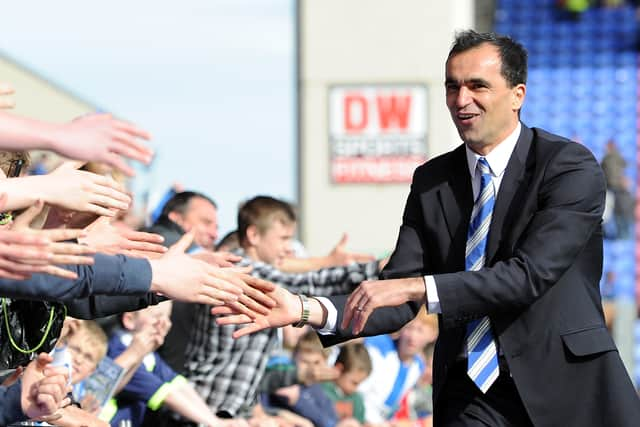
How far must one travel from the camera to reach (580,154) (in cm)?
475

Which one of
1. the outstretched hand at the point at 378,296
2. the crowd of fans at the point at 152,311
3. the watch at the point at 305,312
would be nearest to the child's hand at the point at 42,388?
the crowd of fans at the point at 152,311

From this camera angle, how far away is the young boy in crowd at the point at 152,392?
677cm

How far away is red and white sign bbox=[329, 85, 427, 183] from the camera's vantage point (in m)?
15.5

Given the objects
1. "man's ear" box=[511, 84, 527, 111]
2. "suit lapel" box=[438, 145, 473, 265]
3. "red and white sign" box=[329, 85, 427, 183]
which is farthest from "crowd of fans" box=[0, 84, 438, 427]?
"red and white sign" box=[329, 85, 427, 183]

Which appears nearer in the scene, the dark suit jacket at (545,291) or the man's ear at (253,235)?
the dark suit jacket at (545,291)

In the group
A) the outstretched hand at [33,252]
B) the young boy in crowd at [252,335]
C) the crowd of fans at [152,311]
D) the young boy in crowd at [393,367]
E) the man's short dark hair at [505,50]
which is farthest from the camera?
the young boy in crowd at [393,367]

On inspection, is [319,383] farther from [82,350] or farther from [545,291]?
[545,291]

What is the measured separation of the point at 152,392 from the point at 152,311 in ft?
1.37

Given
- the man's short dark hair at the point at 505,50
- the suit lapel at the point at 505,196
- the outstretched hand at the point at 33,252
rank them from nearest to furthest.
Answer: the outstretched hand at the point at 33,252
the suit lapel at the point at 505,196
the man's short dark hair at the point at 505,50

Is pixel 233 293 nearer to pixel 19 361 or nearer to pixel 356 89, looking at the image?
pixel 19 361

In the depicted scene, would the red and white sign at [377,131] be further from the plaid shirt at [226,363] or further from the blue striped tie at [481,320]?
the blue striped tie at [481,320]

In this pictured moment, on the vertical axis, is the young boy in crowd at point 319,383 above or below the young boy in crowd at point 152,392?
below

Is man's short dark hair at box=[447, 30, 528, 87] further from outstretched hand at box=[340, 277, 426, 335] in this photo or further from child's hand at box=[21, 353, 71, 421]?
child's hand at box=[21, 353, 71, 421]

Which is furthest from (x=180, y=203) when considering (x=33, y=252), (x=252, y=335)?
(x=33, y=252)
